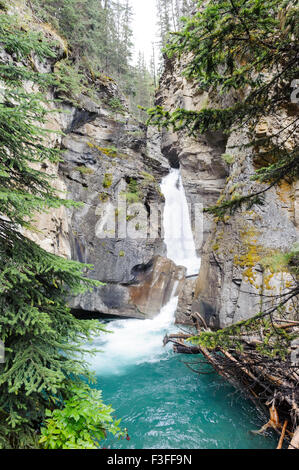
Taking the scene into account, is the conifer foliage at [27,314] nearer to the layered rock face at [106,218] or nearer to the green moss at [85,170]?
the layered rock face at [106,218]

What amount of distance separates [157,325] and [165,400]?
5.88m

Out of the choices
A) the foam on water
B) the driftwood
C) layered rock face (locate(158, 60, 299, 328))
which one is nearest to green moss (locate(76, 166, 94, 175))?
layered rock face (locate(158, 60, 299, 328))

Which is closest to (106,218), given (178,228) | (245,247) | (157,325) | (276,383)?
(157,325)

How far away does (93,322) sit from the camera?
134 inches

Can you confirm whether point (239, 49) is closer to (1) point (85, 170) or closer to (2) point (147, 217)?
(2) point (147, 217)

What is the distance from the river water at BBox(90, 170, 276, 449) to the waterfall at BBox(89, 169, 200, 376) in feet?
0.15

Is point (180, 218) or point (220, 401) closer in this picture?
point (220, 401)

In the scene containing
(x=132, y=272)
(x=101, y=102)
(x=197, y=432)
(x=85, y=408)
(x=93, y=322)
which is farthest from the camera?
(x=101, y=102)

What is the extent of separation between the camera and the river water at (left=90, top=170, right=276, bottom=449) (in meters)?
4.80

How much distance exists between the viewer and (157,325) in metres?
12.2
